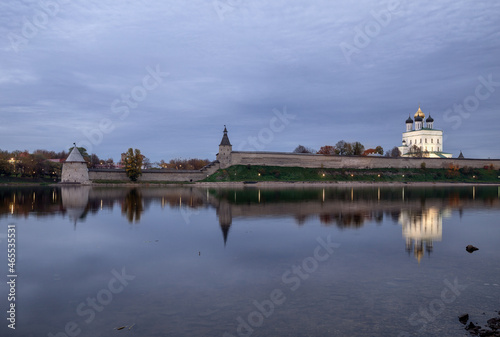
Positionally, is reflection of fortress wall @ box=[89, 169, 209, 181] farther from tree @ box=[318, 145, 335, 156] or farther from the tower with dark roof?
tree @ box=[318, 145, 335, 156]

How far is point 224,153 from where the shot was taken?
58281mm

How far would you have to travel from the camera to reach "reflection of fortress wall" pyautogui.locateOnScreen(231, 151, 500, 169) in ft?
199

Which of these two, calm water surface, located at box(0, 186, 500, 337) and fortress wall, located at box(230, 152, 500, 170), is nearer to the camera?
calm water surface, located at box(0, 186, 500, 337)

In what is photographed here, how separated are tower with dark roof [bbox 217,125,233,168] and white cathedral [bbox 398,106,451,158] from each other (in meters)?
43.1

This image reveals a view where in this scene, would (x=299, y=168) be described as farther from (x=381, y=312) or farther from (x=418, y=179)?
(x=381, y=312)

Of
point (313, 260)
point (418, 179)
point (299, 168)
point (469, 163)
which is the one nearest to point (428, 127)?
point (469, 163)

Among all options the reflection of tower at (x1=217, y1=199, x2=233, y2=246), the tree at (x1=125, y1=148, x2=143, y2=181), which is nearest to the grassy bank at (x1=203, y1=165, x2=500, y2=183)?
the tree at (x1=125, y1=148, x2=143, y2=181)

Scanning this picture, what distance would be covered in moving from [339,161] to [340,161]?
204 millimetres

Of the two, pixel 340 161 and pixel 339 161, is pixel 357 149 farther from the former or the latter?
pixel 339 161

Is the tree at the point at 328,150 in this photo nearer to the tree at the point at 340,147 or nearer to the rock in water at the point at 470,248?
the tree at the point at 340,147

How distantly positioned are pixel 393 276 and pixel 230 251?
14.7ft

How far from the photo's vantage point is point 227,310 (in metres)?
6.35

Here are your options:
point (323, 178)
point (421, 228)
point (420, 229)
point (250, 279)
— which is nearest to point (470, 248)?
point (420, 229)

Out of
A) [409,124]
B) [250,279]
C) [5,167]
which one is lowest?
[250,279]
